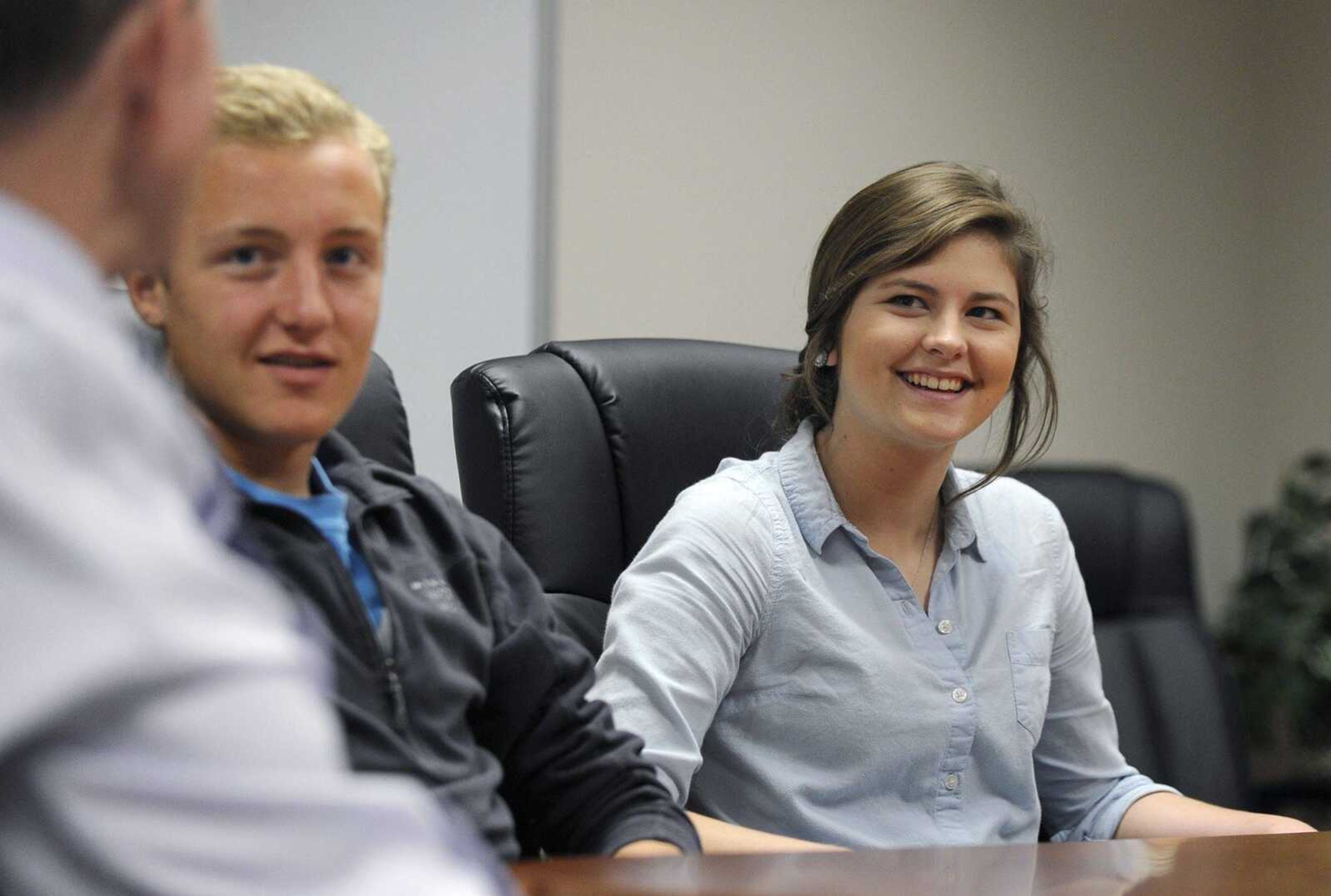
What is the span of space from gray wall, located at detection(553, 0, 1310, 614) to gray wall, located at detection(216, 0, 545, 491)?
0.09 m

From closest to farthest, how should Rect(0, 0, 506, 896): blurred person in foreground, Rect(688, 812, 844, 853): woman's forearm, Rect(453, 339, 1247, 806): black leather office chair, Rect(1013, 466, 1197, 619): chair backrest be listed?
1. Rect(0, 0, 506, 896): blurred person in foreground
2. Rect(688, 812, 844, 853): woman's forearm
3. Rect(453, 339, 1247, 806): black leather office chair
4. Rect(1013, 466, 1197, 619): chair backrest

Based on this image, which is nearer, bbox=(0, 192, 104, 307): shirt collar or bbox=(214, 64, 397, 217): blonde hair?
bbox=(0, 192, 104, 307): shirt collar

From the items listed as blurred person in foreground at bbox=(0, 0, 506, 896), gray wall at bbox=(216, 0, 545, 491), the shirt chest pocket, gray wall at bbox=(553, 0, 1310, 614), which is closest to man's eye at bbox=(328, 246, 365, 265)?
blurred person in foreground at bbox=(0, 0, 506, 896)

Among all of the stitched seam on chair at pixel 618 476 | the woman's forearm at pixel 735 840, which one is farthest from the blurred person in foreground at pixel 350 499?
the stitched seam on chair at pixel 618 476

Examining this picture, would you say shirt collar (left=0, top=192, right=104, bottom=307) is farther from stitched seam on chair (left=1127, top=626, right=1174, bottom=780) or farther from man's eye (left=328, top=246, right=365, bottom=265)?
stitched seam on chair (left=1127, top=626, right=1174, bottom=780)

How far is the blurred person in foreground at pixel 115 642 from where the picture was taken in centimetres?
36

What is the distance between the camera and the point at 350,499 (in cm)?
105

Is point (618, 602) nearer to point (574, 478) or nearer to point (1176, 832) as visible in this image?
point (574, 478)

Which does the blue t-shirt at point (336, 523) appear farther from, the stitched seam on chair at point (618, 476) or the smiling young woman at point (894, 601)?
the stitched seam on chair at point (618, 476)

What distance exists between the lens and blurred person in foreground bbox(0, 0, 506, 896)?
355 mm

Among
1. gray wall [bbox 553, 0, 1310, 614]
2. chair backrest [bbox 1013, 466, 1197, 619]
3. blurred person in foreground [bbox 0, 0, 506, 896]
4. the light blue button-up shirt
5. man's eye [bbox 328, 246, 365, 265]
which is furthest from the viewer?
gray wall [bbox 553, 0, 1310, 614]

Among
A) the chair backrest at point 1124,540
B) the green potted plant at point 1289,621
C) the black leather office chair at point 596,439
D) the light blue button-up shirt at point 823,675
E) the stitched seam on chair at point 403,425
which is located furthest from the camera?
the green potted plant at point 1289,621

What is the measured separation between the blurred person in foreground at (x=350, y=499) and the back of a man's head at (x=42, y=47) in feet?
1.32

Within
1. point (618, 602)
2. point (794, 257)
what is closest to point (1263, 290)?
point (794, 257)
